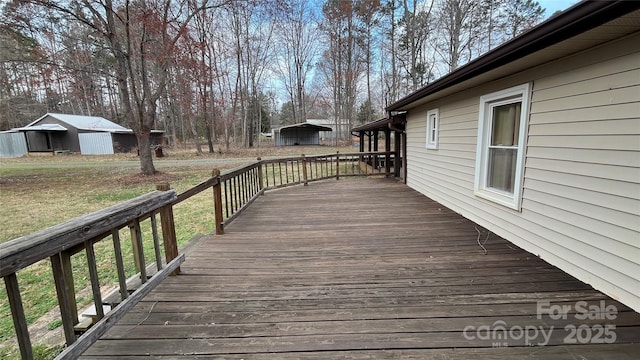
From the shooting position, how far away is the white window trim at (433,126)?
5.58 meters

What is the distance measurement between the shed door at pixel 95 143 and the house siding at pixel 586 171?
27.3 meters

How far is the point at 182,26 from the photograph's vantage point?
10094 mm

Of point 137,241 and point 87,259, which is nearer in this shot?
point 87,259

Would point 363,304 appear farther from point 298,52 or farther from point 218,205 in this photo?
point 298,52

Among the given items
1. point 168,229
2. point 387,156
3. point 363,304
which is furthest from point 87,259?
point 387,156

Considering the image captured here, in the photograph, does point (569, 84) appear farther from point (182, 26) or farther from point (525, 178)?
point (182, 26)

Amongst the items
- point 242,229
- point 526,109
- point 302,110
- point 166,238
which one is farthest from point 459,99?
point 302,110

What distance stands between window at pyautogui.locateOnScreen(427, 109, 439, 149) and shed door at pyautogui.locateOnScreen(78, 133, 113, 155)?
2554 centimetres

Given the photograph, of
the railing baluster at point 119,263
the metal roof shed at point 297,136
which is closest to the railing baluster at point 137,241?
the railing baluster at point 119,263

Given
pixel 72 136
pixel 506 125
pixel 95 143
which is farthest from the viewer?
pixel 72 136

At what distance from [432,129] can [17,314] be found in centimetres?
621

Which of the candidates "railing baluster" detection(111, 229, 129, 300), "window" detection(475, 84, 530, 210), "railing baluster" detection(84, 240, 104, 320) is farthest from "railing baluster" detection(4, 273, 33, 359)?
"window" detection(475, 84, 530, 210)

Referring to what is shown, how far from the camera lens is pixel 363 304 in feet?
7.09

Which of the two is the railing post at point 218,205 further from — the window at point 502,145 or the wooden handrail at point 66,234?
the window at point 502,145
